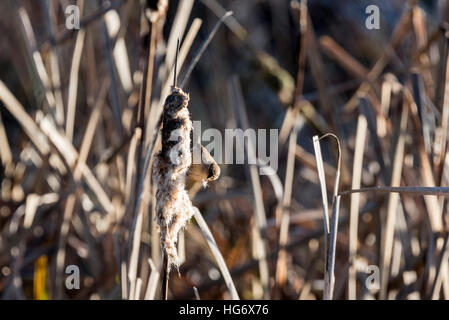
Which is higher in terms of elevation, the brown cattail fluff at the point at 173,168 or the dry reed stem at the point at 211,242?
the brown cattail fluff at the point at 173,168

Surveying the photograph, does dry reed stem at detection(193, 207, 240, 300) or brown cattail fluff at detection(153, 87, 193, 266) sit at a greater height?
brown cattail fluff at detection(153, 87, 193, 266)

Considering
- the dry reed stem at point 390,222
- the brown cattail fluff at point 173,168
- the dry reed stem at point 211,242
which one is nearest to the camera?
the brown cattail fluff at point 173,168

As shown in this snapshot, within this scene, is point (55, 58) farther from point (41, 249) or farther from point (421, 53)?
point (421, 53)

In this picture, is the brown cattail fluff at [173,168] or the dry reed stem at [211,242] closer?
the brown cattail fluff at [173,168]

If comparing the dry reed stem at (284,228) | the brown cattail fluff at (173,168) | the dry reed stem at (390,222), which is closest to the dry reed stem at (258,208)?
the dry reed stem at (284,228)

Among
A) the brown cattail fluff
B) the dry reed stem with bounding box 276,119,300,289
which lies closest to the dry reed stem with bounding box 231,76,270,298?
the dry reed stem with bounding box 276,119,300,289

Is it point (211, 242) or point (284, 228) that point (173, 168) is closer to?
point (211, 242)

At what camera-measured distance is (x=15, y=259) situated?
3.33 ft

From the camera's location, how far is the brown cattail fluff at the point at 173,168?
21.8 inches

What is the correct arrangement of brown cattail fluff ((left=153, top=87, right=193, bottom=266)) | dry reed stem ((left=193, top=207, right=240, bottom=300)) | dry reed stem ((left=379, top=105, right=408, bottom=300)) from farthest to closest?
dry reed stem ((left=379, top=105, right=408, bottom=300)) → dry reed stem ((left=193, top=207, right=240, bottom=300)) → brown cattail fluff ((left=153, top=87, right=193, bottom=266))

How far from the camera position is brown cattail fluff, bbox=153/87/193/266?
554 millimetres

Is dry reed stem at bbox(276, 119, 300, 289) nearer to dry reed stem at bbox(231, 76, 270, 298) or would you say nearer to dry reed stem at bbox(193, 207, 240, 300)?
dry reed stem at bbox(231, 76, 270, 298)

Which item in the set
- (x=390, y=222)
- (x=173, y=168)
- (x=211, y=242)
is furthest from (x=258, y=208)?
(x=173, y=168)

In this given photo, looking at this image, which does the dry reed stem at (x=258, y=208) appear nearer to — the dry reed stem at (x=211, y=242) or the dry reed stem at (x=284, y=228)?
the dry reed stem at (x=284, y=228)
